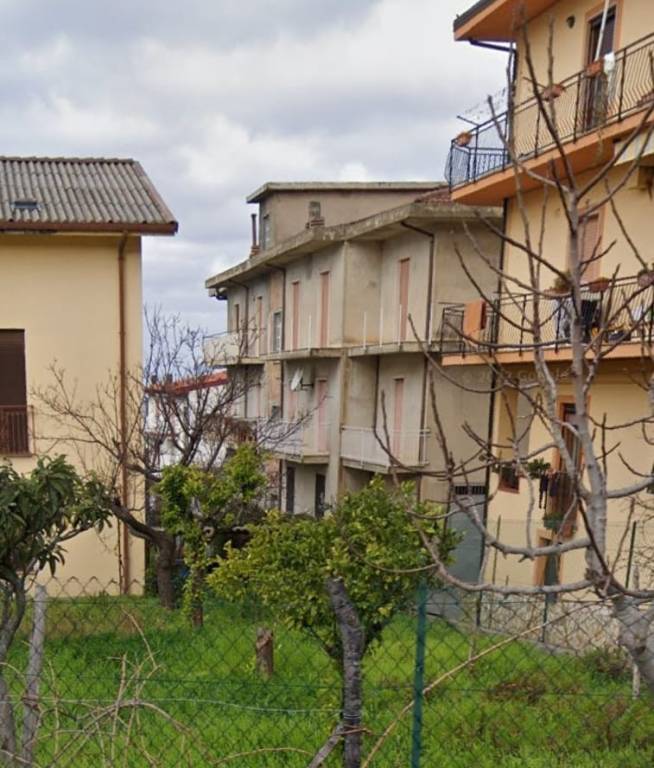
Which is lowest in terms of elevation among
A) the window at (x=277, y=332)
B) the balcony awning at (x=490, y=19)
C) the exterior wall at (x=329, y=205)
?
the window at (x=277, y=332)

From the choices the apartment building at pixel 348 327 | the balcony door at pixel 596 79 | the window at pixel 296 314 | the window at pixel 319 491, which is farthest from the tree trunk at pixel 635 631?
the window at pixel 296 314

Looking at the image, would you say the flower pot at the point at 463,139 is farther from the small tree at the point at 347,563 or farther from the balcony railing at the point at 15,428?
the balcony railing at the point at 15,428

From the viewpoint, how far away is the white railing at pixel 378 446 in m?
13.0

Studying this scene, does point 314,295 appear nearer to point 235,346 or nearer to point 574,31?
point 235,346

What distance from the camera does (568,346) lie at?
560 centimetres

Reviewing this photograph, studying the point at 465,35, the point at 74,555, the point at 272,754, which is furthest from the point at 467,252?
the point at 272,754

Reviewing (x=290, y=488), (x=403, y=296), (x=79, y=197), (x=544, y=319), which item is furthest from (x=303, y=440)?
(x=544, y=319)

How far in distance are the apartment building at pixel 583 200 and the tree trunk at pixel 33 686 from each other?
4.58 m

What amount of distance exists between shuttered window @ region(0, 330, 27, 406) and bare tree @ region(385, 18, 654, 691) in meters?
6.04

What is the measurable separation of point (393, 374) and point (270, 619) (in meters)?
9.63

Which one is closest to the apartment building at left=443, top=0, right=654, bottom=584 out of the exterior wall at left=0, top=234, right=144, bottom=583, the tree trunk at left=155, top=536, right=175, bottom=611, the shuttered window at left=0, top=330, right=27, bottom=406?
the tree trunk at left=155, top=536, right=175, bottom=611

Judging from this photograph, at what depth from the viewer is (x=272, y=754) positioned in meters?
3.96

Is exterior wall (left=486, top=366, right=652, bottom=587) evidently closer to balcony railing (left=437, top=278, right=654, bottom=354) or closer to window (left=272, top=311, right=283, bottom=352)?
balcony railing (left=437, top=278, right=654, bottom=354)

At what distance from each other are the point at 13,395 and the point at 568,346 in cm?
767
